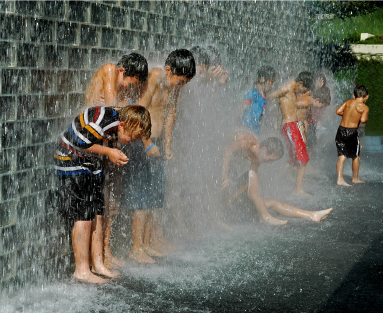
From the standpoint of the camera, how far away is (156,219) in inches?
209

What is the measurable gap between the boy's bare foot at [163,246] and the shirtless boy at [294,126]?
3.21 m

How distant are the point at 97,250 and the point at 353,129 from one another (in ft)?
19.1

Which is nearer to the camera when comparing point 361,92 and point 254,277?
point 254,277

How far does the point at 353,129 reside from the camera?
889 cm

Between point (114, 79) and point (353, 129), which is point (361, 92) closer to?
point (353, 129)

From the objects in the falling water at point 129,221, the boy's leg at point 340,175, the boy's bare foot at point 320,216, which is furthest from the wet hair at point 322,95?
the boy's bare foot at point 320,216

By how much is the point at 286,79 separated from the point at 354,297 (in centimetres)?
849

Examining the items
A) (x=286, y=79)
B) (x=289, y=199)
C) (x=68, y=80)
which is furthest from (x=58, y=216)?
(x=286, y=79)

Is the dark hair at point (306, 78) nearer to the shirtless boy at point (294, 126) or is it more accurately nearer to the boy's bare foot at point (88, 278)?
the shirtless boy at point (294, 126)

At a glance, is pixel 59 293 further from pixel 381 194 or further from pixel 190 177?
pixel 381 194

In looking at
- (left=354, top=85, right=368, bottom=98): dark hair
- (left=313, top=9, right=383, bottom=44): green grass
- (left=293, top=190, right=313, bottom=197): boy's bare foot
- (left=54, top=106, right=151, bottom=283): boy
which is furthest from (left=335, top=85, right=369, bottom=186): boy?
(left=313, top=9, right=383, bottom=44): green grass

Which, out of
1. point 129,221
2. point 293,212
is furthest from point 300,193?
point 129,221

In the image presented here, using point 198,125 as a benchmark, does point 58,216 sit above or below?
below

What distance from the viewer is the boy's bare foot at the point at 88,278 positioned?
4.28 metres
